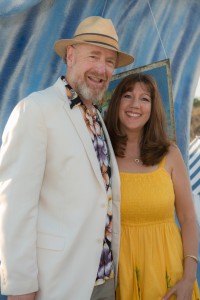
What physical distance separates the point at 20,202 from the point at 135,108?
91cm

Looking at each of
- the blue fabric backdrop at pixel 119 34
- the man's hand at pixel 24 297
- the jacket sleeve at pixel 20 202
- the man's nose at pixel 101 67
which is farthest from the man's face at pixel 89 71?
the man's hand at pixel 24 297

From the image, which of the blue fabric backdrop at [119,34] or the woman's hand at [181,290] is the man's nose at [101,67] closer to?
the blue fabric backdrop at [119,34]

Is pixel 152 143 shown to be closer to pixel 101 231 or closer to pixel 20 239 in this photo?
pixel 101 231

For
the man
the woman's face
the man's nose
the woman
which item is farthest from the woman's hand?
the man's nose

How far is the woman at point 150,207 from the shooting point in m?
1.96

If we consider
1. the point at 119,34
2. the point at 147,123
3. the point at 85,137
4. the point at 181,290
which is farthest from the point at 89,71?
the point at 181,290

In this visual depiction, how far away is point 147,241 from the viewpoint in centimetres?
199

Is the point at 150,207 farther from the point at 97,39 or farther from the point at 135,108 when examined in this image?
the point at 97,39

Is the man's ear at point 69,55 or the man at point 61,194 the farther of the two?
the man's ear at point 69,55

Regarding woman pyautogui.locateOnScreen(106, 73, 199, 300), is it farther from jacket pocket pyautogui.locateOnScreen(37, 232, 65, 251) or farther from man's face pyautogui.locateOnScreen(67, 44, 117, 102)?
jacket pocket pyautogui.locateOnScreen(37, 232, 65, 251)

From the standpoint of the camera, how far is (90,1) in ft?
8.66

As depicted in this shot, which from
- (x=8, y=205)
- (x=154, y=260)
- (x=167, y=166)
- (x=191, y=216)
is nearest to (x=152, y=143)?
(x=167, y=166)

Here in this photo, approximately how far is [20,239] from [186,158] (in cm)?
182

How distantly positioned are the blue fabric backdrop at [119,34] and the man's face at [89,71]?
572 millimetres
